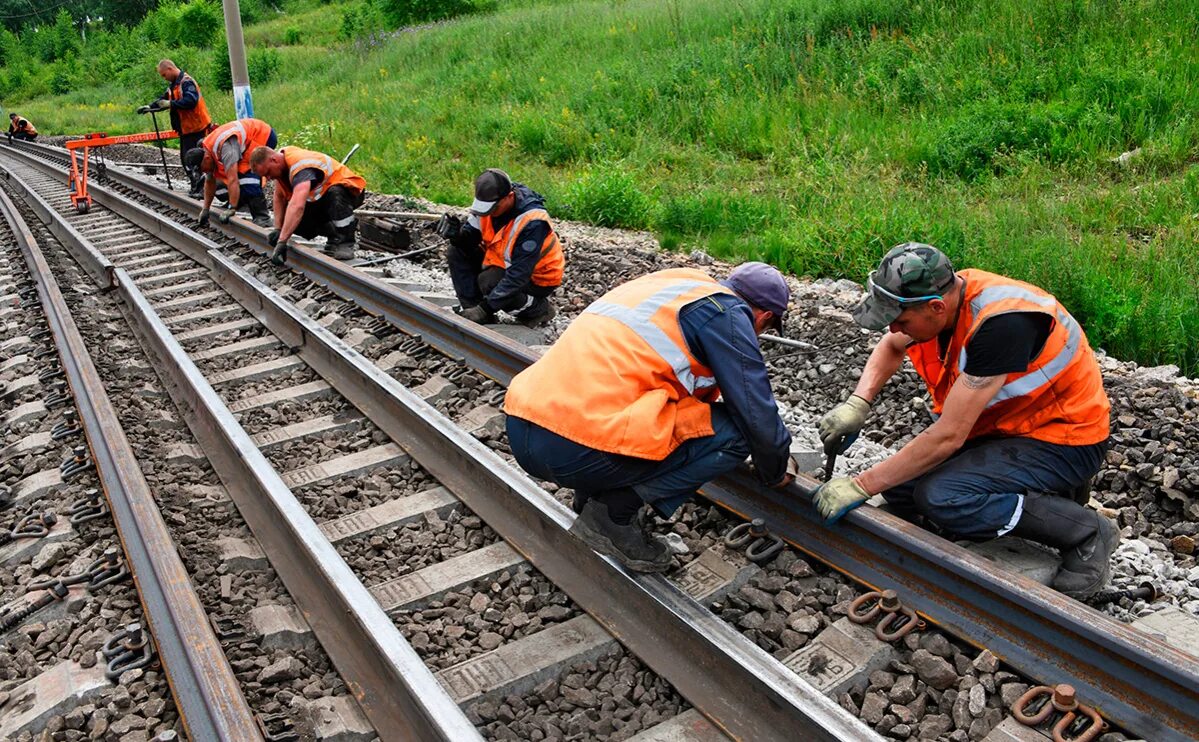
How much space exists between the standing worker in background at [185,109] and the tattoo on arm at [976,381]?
37.3 ft

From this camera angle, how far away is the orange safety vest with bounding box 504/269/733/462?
10.6 ft

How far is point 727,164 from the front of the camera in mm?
10773

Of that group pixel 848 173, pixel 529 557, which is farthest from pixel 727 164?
pixel 529 557

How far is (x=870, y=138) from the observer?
10.1 metres

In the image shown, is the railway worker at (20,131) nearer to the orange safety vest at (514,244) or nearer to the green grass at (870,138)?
A: the green grass at (870,138)

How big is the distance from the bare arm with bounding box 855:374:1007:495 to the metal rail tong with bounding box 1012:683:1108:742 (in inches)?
33.7

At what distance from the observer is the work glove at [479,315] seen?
21.0 ft

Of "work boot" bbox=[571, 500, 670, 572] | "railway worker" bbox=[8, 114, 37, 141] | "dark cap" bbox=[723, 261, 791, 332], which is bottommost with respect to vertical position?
"railway worker" bbox=[8, 114, 37, 141]

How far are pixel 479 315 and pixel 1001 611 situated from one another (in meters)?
4.12

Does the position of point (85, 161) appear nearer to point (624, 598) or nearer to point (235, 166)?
point (235, 166)

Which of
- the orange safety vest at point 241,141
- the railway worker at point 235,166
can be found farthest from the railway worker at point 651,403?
the orange safety vest at point 241,141

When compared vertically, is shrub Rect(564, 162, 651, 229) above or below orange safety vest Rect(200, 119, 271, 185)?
below

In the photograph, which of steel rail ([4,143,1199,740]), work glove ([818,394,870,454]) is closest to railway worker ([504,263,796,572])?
steel rail ([4,143,1199,740])

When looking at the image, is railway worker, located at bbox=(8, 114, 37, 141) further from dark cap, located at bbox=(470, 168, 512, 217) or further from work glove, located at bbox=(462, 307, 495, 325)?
dark cap, located at bbox=(470, 168, 512, 217)
